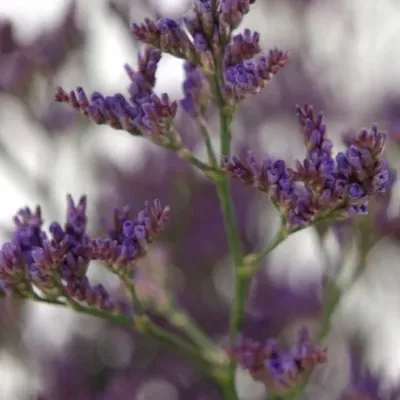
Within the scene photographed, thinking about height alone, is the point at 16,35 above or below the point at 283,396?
above

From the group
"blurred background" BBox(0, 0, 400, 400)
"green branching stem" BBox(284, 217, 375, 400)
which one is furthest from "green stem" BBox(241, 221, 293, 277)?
"blurred background" BBox(0, 0, 400, 400)

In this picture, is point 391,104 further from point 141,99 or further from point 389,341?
point 141,99

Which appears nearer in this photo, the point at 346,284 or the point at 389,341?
the point at 346,284

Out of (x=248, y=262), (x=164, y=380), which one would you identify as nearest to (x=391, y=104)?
(x=164, y=380)

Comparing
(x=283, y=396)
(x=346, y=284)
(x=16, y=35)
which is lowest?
(x=283, y=396)

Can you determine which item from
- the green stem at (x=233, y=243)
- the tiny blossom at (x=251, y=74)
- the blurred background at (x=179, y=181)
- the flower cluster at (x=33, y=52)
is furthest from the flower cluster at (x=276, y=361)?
the flower cluster at (x=33, y=52)

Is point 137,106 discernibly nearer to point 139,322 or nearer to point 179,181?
point 139,322

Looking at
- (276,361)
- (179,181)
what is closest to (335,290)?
(276,361)

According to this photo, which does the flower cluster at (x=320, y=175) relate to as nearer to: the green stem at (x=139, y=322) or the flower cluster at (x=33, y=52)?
the green stem at (x=139, y=322)
